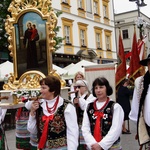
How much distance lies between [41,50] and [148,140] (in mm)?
5928

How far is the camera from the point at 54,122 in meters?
3.41

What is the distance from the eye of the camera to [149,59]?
3.64m

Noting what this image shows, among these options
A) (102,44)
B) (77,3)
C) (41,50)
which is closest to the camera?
(41,50)

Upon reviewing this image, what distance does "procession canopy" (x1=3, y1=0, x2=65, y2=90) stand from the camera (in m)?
8.75

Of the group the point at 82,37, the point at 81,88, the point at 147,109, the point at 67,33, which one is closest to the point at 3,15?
the point at 67,33

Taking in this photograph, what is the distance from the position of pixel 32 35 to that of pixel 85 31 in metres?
18.2

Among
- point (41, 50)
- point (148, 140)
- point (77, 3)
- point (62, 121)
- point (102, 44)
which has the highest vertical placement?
point (77, 3)

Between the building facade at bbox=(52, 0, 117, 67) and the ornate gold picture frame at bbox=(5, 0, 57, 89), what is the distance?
512 inches

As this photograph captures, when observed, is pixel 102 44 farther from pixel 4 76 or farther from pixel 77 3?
pixel 4 76

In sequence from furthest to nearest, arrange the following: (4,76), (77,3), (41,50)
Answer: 1. (77,3)
2. (4,76)
3. (41,50)

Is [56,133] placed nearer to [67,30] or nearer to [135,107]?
[135,107]

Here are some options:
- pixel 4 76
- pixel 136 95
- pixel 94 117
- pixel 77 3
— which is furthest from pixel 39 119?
pixel 77 3

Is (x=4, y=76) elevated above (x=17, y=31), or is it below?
below

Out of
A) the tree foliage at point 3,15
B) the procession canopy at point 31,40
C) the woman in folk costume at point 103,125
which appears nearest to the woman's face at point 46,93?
the woman in folk costume at point 103,125
